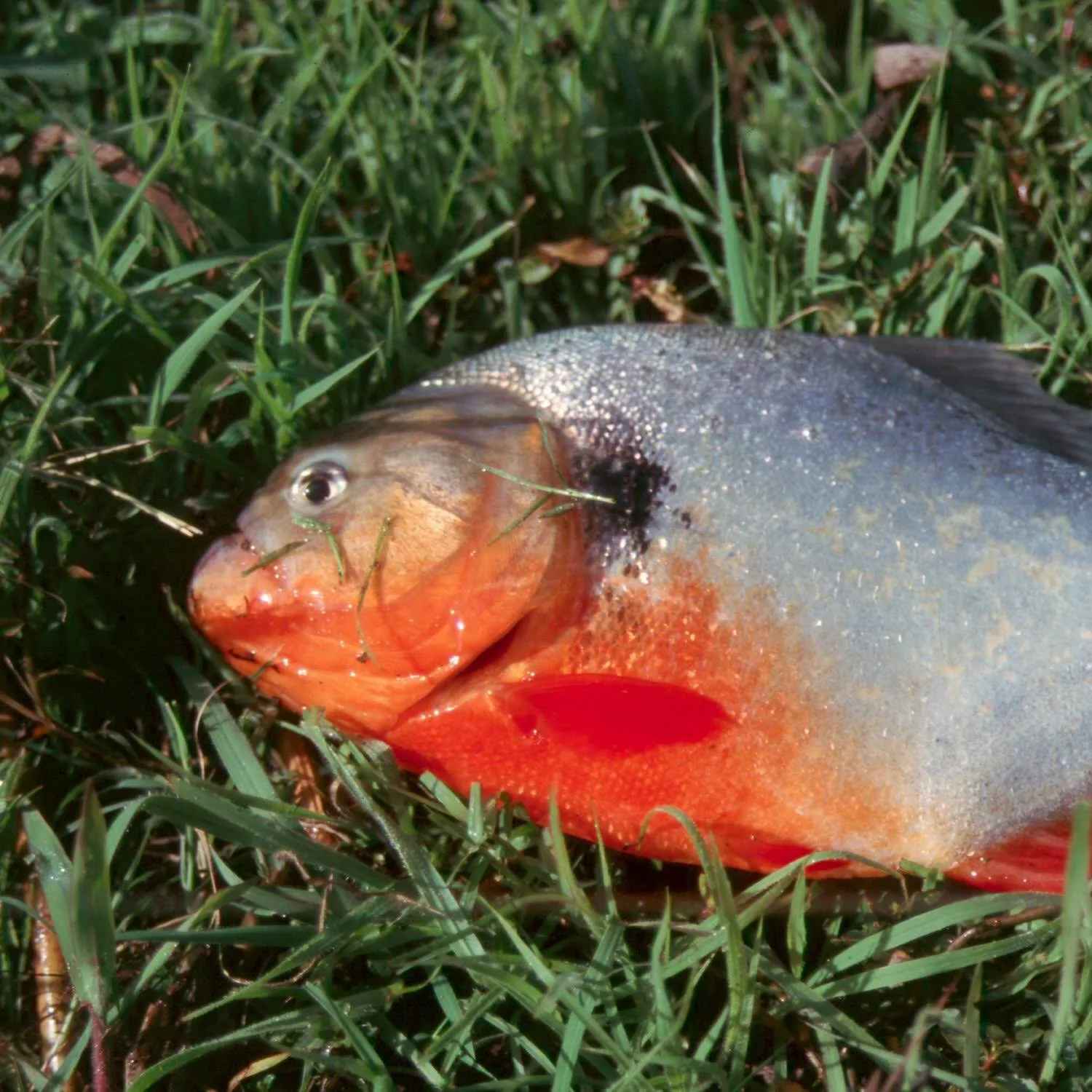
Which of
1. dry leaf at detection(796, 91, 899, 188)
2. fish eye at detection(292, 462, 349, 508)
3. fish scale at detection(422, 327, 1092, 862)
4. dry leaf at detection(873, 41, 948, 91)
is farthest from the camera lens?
dry leaf at detection(873, 41, 948, 91)

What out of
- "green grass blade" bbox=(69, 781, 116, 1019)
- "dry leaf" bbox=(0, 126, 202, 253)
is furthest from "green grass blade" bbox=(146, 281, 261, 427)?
"green grass blade" bbox=(69, 781, 116, 1019)

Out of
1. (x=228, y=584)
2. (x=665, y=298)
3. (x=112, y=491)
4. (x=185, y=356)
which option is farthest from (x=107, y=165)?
(x=665, y=298)

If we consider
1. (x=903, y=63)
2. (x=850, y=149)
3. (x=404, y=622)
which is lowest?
(x=404, y=622)

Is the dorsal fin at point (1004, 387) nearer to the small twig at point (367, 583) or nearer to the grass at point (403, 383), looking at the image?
the grass at point (403, 383)

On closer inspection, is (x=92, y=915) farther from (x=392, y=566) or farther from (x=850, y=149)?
(x=850, y=149)

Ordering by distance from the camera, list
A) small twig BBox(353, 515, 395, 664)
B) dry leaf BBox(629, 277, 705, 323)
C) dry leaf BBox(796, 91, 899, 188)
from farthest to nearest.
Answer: dry leaf BBox(796, 91, 899, 188)
dry leaf BBox(629, 277, 705, 323)
small twig BBox(353, 515, 395, 664)

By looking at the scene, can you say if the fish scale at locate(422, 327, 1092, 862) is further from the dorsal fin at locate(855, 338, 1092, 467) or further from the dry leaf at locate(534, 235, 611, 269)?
the dry leaf at locate(534, 235, 611, 269)

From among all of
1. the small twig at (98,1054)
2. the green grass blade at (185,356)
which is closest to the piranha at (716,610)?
the green grass blade at (185,356)
